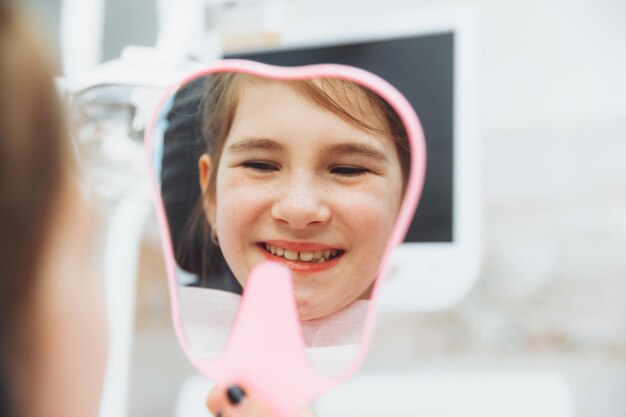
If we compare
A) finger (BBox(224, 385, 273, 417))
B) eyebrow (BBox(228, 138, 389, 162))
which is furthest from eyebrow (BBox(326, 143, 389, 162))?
finger (BBox(224, 385, 273, 417))

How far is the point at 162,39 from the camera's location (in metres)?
0.41

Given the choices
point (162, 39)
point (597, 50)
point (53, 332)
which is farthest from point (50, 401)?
point (597, 50)

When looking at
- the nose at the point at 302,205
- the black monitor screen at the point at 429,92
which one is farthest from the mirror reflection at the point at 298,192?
the black monitor screen at the point at 429,92

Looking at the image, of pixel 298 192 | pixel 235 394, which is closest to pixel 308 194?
pixel 298 192

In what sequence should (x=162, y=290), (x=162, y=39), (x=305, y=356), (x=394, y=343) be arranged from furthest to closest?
(x=394, y=343) < (x=162, y=290) < (x=162, y=39) < (x=305, y=356)

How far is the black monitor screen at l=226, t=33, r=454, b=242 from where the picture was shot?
43 centimetres

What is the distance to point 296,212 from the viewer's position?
262 mm

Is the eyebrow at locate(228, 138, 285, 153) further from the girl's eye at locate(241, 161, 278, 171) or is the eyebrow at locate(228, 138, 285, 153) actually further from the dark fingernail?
the dark fingernail

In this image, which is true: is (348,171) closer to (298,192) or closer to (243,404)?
(298,192)

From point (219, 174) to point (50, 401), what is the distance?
16 cm

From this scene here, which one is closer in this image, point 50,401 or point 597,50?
point 50,401

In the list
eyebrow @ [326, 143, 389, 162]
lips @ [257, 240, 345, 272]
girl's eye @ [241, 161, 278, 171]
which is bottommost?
lips @ [257, 240, 345, 272]

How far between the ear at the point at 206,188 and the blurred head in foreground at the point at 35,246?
85 millimetres

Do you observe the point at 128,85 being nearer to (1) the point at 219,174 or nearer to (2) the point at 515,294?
(1) the point at 219,174
